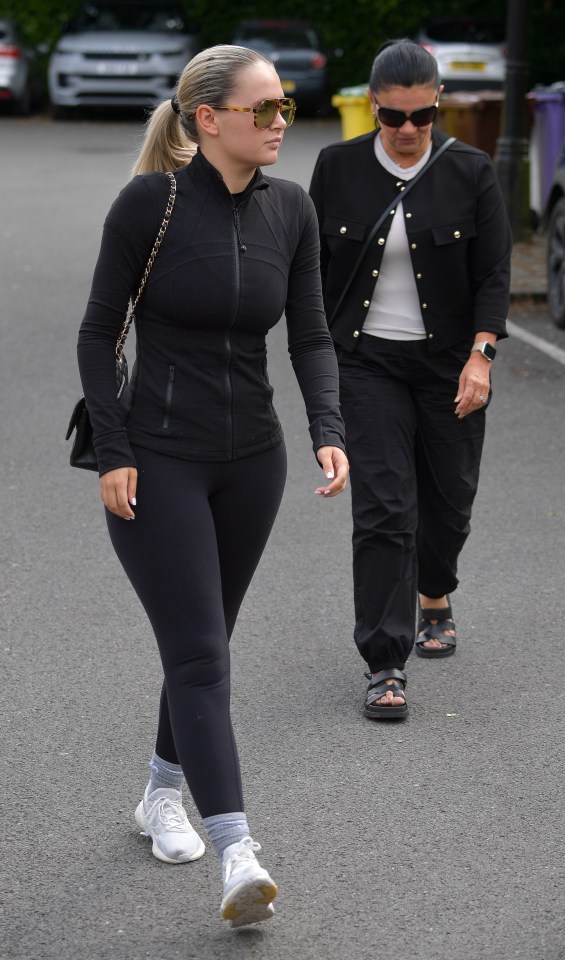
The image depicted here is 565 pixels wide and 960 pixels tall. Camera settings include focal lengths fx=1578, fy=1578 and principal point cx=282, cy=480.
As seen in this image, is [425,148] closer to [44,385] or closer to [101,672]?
[101,672]

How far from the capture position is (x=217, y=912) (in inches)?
Result: 136

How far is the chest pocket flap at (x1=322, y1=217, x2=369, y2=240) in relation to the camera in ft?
15.5

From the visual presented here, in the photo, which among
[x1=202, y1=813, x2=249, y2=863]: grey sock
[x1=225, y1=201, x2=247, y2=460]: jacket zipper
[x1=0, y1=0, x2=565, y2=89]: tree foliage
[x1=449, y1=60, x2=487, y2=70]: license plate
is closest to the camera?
[x1=202, y1=813, x2=249, y2=863]: grey sock

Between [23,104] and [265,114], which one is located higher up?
[265,114]

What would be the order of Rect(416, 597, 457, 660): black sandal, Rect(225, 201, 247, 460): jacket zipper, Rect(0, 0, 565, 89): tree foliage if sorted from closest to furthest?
Rect(225, 201, 247, 460): jacket zipper, Rect(416, 597, 457, 660): black sandal, Rect(0, 0, 565, 89): tree foliage

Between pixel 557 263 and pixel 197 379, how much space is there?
7.99 metres

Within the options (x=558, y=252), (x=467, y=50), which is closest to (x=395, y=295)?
(x=558, y=252)

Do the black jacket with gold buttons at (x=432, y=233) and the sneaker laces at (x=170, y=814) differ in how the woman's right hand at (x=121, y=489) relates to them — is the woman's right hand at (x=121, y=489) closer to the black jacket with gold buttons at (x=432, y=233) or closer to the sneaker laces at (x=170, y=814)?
the sneaker laces at (x=170, y=814)

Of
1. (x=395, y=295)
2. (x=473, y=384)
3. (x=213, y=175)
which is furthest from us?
(x=395, y=295)

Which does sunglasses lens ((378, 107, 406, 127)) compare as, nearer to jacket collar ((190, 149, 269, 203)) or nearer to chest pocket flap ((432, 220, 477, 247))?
chest pocket flap ((432, 220, 477, 247))

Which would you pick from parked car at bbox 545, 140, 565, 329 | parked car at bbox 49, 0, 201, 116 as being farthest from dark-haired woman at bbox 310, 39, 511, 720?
parked car at bbox 49, 0, 201, 116

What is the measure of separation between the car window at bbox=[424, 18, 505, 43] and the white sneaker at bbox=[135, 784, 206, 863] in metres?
23.9

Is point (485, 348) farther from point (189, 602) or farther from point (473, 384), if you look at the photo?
point (189, 602)

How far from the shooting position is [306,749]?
14.6ft
